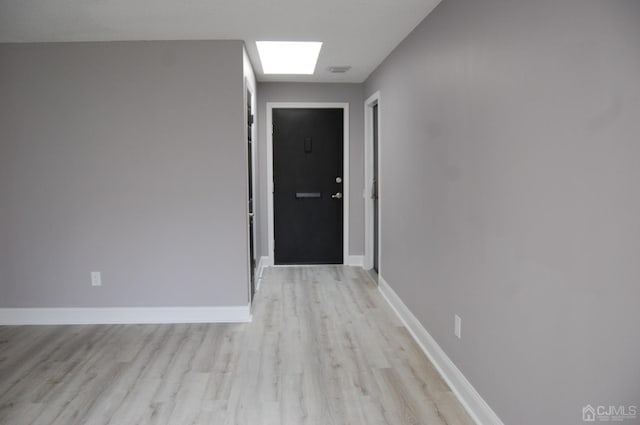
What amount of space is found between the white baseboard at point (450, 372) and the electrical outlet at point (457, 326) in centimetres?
21

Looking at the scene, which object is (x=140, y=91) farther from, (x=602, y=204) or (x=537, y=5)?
(x=602, y=204)

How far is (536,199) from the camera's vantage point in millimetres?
1845

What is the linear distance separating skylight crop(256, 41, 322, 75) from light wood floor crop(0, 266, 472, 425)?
8.10 feet

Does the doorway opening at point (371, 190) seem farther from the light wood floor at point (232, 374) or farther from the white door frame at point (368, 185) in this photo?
the light wood floor at point (232, 374)

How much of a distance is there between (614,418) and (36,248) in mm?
4215

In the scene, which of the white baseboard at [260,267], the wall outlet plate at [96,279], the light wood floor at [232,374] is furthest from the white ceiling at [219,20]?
the white baseboard at [260,267]

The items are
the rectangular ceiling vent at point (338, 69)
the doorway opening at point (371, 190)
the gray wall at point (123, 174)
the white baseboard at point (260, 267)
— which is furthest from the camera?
the doorway opening at point (371, 190)

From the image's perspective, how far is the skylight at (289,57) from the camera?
4492 millimetres

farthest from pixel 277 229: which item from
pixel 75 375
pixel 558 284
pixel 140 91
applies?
pixel 558 284

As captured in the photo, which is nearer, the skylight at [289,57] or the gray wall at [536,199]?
the gray wall at [536,199]

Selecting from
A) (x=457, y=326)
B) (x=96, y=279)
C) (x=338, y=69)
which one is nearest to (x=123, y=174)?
(x=96, y=279)

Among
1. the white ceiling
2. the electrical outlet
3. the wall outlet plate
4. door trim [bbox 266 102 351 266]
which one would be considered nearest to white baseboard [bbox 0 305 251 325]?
the wall outlet plate

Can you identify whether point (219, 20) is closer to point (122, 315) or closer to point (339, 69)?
point (339, 69)

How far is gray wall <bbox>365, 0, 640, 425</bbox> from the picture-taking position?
1.38 meters
